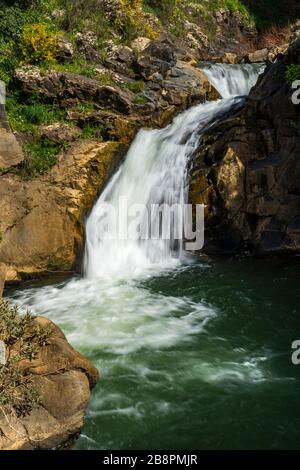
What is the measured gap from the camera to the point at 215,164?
12.6 m

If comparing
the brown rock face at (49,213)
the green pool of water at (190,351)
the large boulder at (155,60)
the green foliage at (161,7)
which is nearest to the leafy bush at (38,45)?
the large boulder at (155,60)

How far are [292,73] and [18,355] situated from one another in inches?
401

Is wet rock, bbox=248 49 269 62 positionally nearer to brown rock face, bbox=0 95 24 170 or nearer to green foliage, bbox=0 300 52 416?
brown rock face, bbox=0 95 24 170

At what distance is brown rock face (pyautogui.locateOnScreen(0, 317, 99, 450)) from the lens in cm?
529

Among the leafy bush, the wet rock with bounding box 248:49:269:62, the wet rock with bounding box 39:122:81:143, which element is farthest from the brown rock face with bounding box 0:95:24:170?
the wet rock with bounding box 248:49:269:62

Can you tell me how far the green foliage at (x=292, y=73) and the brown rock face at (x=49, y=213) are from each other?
217 inches

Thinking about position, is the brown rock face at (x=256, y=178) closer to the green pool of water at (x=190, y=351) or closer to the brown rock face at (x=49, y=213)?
the green pool of water at (x=190, y=351)

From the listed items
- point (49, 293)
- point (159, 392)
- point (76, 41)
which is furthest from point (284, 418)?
point (76, 41)

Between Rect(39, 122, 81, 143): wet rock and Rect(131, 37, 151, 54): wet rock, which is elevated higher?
Rect(131, 37, 151, 54): wet rock

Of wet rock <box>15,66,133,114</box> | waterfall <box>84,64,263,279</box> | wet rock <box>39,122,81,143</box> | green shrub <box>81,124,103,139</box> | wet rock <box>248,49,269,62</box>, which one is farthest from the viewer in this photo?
wet rock <box>248,49,269,62</box>

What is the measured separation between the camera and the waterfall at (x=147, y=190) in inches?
487

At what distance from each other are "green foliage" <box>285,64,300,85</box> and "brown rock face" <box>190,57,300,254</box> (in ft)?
0.75

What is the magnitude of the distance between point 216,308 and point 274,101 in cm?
638

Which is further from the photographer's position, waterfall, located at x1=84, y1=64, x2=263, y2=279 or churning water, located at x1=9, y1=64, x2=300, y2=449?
waterfall, located at x1=84, y1=64, x2=263, y2=279
